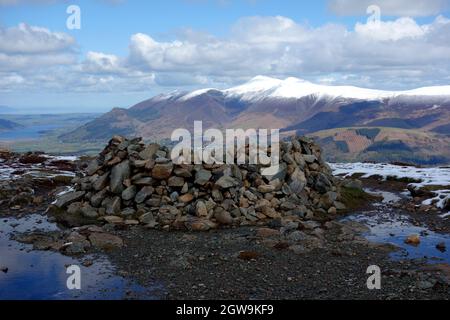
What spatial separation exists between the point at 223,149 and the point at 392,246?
18.9 meters

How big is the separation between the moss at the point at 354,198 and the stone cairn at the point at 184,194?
1703 millimetres

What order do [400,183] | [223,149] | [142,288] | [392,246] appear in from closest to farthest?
[142,288] < [392,246] < [223,149] < [400,183]

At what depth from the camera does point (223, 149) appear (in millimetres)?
42438

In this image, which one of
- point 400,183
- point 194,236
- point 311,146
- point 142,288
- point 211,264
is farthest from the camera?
point 400,183

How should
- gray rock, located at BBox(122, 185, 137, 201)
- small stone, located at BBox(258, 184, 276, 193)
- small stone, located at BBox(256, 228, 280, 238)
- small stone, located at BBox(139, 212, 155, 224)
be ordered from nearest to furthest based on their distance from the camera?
small stone, located at BBox(256, 228, 280, 238)
small stone, located at BBox(139, 212, 155, 224)
gray rock, located at BBox(122, 185, 137, 201)
small stone, located at BBox(258, 184, 276, 193)

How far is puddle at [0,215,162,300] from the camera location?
810 inches

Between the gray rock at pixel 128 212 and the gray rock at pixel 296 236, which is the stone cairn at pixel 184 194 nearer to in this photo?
the gray rock at pixel 128 212

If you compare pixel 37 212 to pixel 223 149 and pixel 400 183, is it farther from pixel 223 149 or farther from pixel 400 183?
pixel 400 183

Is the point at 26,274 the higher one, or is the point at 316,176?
the point at 316,176

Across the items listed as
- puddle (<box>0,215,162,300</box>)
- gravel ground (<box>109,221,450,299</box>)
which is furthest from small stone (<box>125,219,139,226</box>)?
puddle (<box>0,215,162,300</box>)

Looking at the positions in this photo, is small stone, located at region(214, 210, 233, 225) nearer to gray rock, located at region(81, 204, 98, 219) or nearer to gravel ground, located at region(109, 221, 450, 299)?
gravel ground, located at region(109, 221, 450, 299)

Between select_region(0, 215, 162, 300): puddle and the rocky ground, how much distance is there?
0.82 meters
